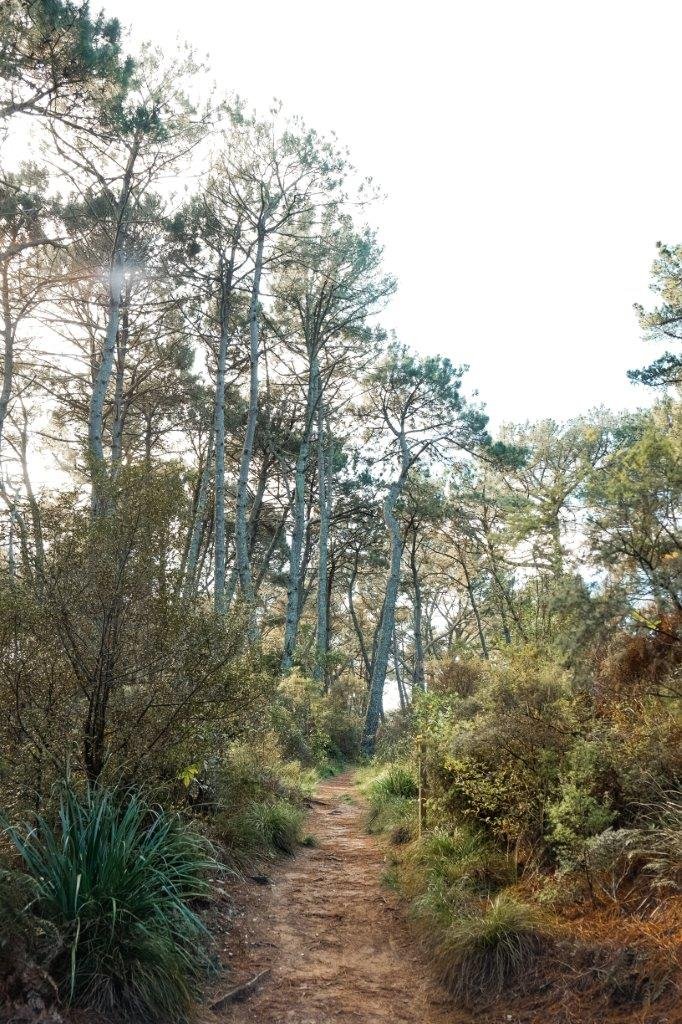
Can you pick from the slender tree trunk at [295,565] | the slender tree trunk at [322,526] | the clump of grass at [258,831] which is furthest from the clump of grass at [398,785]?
the slender tree trunk at [322,526]

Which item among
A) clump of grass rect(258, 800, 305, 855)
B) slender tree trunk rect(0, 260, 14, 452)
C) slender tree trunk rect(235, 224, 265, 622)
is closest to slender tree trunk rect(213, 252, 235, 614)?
slender tree trunk rect(235, 224, 265, 622)

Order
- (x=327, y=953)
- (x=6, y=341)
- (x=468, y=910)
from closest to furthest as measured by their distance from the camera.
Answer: (x=468, y=910) < (x=327, y=953) < (x=6, y=341)

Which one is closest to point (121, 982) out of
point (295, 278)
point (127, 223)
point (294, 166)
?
point (127, 223)

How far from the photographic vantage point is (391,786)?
32.4ft

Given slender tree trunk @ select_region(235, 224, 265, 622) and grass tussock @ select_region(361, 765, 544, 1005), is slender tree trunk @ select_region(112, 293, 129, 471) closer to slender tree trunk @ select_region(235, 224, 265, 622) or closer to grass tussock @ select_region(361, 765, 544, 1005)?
slender tree trunk @ select_region(235, 224, 265, 622)

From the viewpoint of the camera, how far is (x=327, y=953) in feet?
16.9

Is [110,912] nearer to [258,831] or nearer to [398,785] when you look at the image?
[258,831]

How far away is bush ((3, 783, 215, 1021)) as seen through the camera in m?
3.45

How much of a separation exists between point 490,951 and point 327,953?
4.66ft

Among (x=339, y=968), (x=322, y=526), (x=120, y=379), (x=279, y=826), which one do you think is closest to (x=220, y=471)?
(x=120, y=379)

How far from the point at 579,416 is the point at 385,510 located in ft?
23.2

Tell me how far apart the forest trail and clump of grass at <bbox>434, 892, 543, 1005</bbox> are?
0.16 meters

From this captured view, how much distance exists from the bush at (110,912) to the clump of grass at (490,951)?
63.0 inches

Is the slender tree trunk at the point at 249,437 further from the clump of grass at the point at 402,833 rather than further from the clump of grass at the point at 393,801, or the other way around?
the clump of grass at the point at 402,833
